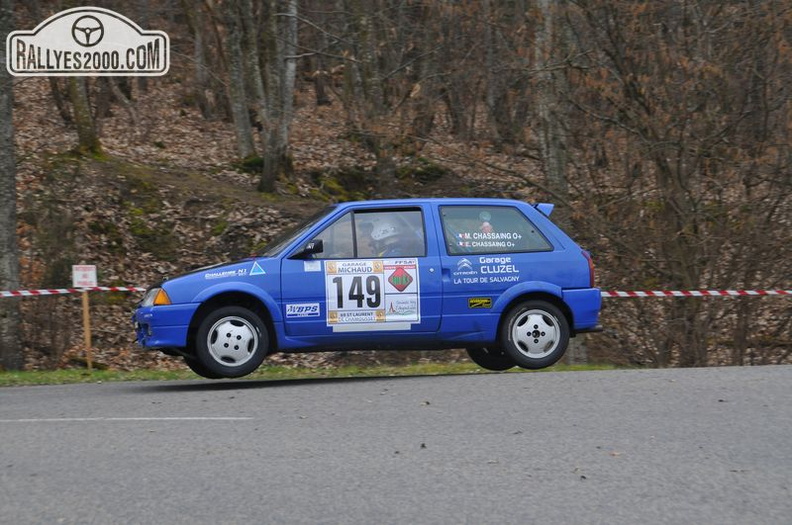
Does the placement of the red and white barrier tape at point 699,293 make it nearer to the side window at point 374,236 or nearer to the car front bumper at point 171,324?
the side window at point 374,236

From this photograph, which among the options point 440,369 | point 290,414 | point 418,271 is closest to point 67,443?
point 290,414

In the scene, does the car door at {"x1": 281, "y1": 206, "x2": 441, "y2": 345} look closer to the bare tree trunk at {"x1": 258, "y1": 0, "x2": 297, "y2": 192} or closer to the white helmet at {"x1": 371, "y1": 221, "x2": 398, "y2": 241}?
the white helmet at {"x1": 371, "y1": 221, "x2": 398, "y2": 241}

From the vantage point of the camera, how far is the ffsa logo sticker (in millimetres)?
18078

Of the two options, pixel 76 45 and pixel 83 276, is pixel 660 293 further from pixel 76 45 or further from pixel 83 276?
pixel 76 45

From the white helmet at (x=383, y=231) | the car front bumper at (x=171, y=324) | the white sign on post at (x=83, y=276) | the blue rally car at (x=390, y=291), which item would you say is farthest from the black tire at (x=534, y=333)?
the white sign on post at (x=83, y=276)

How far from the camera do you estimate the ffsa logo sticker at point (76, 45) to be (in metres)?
18.1

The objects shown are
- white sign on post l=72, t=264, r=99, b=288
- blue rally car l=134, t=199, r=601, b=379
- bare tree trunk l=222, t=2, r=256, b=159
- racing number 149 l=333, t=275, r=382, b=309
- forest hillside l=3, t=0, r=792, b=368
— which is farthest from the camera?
bare tree trunk l=222, t=2, r=256, b=159

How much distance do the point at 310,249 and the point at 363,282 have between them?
0.65m

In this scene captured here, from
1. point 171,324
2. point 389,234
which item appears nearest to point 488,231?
point 389,234

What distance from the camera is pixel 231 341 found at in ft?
37.5

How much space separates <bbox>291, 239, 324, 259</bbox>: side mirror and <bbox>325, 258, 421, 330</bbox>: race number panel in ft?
0.70

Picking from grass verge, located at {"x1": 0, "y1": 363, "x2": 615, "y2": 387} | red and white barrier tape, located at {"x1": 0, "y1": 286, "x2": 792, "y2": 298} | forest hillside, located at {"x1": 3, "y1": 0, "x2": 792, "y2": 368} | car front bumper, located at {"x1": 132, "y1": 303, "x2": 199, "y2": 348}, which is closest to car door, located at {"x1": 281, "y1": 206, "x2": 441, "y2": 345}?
car front bumper, located at {"x1": 132, "y1": 303, "x2": 199, "y2": 348}

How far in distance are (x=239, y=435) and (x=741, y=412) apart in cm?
407

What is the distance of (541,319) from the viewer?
40.0ft
